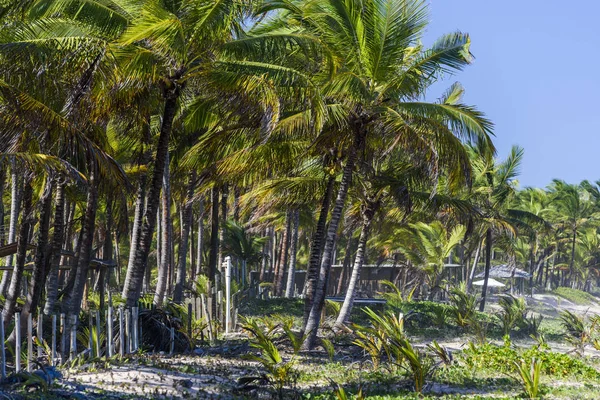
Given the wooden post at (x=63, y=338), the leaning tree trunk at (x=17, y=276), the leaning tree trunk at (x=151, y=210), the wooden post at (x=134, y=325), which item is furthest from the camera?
the leaning tree trunk at (x=17, y=276)

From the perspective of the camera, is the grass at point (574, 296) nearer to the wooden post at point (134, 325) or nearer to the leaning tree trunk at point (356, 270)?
the leaning tree trunk at point (356, 270)

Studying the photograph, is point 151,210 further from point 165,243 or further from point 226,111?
point 165,243

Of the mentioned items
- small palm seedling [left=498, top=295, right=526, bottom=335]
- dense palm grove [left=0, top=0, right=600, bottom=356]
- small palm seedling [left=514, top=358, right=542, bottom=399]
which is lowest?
small palm seedling [left=514, top=358, right=542, bottom=399]

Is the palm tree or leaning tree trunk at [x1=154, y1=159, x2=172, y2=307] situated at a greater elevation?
the palm tree

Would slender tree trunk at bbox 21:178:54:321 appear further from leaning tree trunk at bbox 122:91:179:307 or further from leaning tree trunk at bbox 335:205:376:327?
leaning tree trunk at bbox 335:205:376:327

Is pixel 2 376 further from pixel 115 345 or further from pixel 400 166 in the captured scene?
pixel 400 166

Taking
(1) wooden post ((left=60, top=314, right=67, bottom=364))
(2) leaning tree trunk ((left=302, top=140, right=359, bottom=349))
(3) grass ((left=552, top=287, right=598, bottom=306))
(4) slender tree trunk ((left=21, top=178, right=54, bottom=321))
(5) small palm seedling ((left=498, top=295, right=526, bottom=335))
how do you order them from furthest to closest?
1. (3) grass ((left=552, top=287, right=598, bottom=306))
2. (5) small palm seedling ((left=498, top=295, right=526, bottom=335))
3. (2) leaning tree trunk ((left=302, top=140, right=359, bottom=349))
4. (4) slender tree trunk ((left=21, top=178, right=54, bottom=321))
5. (1) wooden post ((left=60, top=314, right=67, bottom=364))

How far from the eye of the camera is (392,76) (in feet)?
52.8

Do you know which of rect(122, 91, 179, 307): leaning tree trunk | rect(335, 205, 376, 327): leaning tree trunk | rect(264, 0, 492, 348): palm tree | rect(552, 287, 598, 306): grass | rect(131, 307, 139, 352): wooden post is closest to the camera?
rect(131, 307, 139, 352): wooden post

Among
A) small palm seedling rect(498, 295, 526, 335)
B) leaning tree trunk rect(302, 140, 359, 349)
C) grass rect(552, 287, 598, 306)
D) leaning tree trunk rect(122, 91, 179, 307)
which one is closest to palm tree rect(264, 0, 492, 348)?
leaning tree trunk rect(302, 140, 359, 349)

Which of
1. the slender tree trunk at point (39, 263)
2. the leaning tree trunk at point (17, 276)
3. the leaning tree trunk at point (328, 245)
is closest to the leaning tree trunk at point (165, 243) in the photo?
the leaning tree trunk at point (328, 245)

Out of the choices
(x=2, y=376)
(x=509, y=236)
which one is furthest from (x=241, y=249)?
(x=2, y=376)

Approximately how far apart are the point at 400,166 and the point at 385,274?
24646mm

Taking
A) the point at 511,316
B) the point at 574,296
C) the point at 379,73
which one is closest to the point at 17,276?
the point at 379,73
